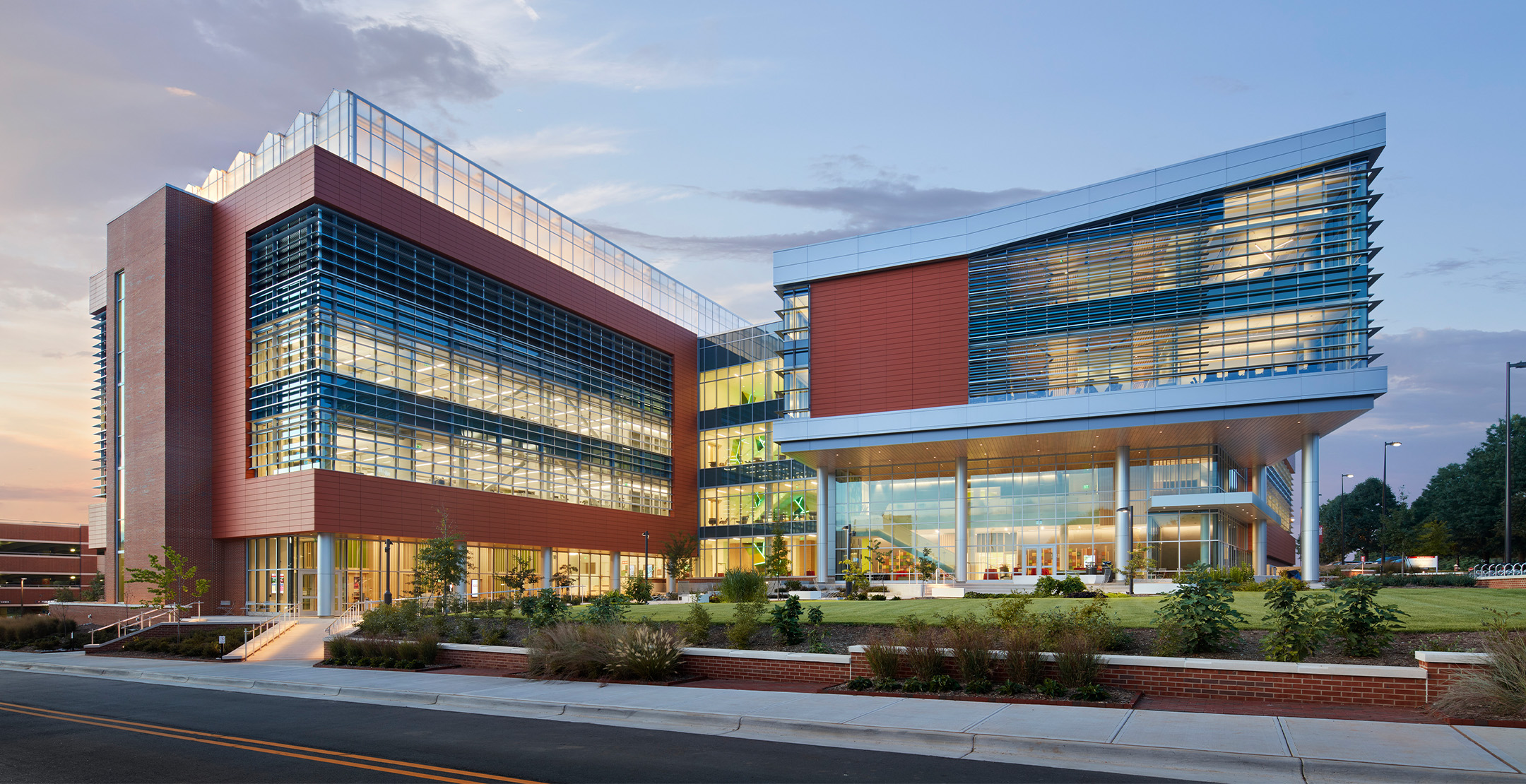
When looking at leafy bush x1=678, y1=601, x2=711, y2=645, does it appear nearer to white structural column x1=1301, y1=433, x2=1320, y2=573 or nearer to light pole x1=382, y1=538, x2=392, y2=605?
light pole x1=382, y1=538, x2=392, y2=605

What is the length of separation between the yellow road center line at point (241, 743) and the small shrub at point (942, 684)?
23.9 feet

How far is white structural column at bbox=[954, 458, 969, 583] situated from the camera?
50031 mm

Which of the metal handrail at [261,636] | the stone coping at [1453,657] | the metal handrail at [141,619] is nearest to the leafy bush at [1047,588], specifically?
the stone coping at [1453,657]

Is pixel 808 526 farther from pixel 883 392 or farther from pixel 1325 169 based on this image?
pixel 1325 169

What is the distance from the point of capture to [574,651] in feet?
60.0

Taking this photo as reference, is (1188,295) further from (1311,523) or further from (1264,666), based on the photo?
(1264,666)

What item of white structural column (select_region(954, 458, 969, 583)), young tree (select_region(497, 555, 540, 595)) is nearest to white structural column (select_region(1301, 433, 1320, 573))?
white structural column (select_region(954, 458, 969, 583))

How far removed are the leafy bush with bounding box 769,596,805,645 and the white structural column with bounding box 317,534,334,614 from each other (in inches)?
1276

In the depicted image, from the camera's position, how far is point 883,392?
1945 inches

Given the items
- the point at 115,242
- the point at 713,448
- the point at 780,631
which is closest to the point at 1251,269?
the point at 780,631

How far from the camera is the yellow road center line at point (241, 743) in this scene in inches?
404

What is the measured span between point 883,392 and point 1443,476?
8065cm

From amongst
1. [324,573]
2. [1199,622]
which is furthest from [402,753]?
[324,573]

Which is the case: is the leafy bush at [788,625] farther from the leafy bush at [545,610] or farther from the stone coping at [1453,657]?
the stone coping at [1453,657]
